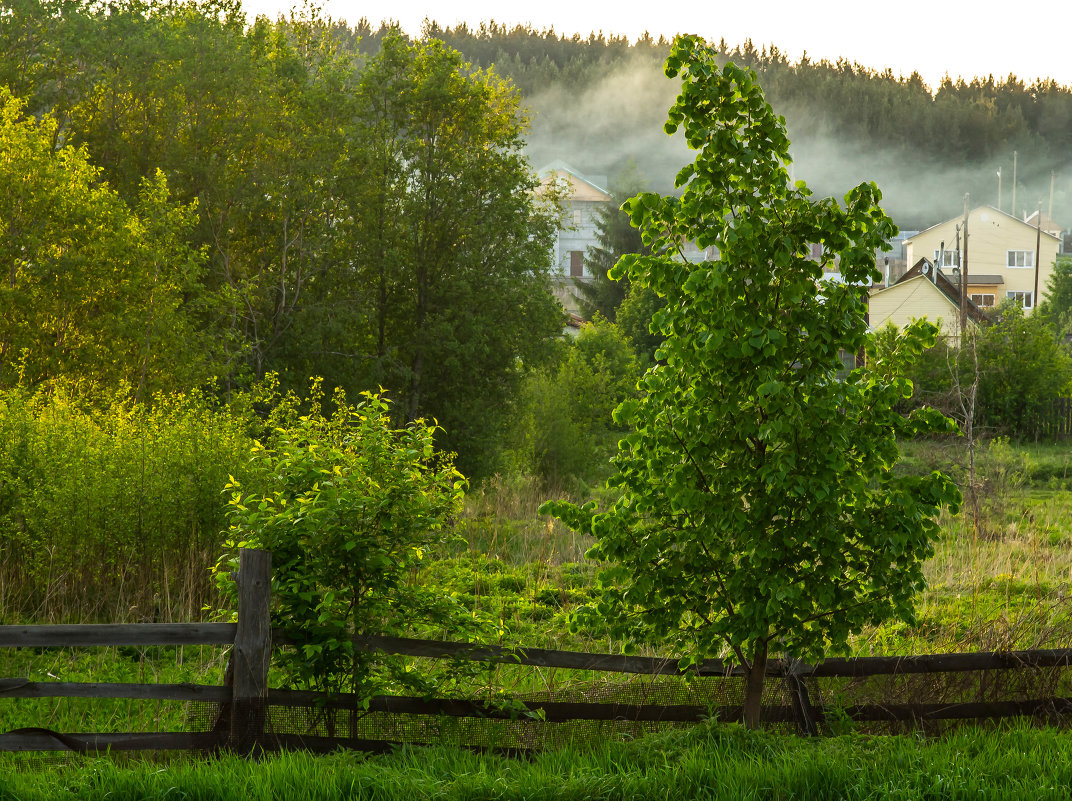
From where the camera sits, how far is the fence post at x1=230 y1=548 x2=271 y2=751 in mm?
6098

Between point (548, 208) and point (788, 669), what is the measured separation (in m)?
19.1

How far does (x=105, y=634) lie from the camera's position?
5.91m

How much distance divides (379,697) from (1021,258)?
88.0m

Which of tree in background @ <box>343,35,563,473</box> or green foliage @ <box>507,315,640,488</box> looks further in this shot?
green foliage @ <box>507,315,640,488</box>

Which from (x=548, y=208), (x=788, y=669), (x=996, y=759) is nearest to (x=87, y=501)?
(x=788, y=669)

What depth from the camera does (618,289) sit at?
62656mm

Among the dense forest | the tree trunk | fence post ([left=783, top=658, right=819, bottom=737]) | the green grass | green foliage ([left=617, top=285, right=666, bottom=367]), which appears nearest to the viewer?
the green grass

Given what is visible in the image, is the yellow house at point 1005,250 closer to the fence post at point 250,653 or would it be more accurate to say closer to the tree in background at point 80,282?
the tree in background at point 80,282

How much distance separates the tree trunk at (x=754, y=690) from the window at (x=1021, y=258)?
85.8 meters

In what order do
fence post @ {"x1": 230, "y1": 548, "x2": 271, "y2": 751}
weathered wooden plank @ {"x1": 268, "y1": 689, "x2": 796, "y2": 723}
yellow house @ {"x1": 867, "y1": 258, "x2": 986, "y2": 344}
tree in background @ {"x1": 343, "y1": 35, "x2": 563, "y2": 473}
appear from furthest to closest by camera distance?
yellow house @ {"x1": 867, "y1": 258, "x2": 986, "y2": 344}, tree in background @ {"x1": 343, "y1": 35, "x2": 563, "y2": 473}, weathered wooden plank @ {"x1": 268, "y1": 689, "x2": 796, "y2": 723}, fence post @ {"x1": 230, "y1": 548, "x2": 271, "y2": 751}

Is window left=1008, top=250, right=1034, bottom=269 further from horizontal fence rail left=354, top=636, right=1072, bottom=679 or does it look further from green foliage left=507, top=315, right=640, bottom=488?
horizontal fence rail left=354, top=636, right=1072, bottom=679

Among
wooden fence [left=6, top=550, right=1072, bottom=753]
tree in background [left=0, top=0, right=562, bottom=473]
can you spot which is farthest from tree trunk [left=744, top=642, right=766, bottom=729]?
tree in background [left=0, top=0, right=562, bottom=473]

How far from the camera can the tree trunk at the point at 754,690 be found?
21.7 feet

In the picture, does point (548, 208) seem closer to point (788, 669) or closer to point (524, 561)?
point (524, 561)
